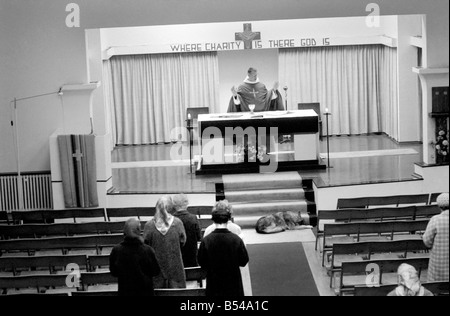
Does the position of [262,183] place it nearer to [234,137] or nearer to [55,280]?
[234,137]

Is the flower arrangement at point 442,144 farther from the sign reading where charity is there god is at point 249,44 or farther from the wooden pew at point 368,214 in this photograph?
the sign reading where charity is there god is at point 249,44

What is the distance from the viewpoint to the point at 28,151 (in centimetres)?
1614

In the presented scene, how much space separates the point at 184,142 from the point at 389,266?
12.1 m

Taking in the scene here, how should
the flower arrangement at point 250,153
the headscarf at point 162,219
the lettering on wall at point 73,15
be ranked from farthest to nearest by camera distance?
the flower arrangement at point 250,153 < the lettering on wall at point 73,15 < the headscarf at point 162,219

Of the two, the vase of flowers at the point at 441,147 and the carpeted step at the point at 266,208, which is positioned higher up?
the vase of flowers at the point at 441,147

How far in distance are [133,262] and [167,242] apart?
0.93 meters

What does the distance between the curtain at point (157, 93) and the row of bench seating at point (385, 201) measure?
8.22m

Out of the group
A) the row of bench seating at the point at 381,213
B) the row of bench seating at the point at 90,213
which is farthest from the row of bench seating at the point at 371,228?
the row of bench seating at the point at 90,213

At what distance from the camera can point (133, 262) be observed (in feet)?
27.1

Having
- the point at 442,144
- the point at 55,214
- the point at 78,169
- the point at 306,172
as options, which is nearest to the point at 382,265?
the point at 55,214

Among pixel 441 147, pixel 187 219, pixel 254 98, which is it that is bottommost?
pixel 187 219

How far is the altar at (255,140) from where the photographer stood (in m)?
16.8

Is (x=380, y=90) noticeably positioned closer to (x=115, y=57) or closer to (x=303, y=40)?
(x=303, y=40)

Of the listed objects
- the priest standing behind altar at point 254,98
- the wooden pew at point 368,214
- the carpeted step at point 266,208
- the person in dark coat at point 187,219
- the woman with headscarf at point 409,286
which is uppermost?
the priest standing behind altar at point 254,98
